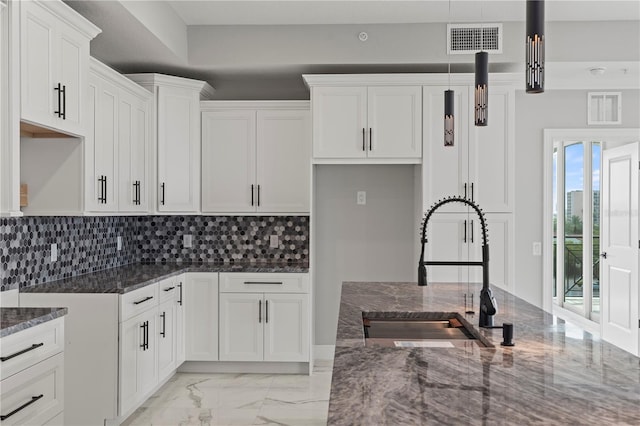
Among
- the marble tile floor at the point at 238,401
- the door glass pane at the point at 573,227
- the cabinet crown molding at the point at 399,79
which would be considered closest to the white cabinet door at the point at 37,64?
the marble tile floor at the point at 238,401

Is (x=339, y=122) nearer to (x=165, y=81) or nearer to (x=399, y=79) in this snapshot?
(x=399, y=79)

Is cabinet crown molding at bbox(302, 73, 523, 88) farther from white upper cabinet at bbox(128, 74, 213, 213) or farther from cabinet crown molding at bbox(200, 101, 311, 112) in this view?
white upper cabinet at bbox(128, 74, 213, 213)

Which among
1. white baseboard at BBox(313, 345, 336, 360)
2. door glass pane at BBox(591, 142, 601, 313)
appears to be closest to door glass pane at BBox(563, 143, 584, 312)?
door glass pane at BBox(591, 142, 601, 313)

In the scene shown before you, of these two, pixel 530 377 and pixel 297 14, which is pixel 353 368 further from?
pixel 297 14

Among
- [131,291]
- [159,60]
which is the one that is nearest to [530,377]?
[131,291]

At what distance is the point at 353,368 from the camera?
161 centimetres

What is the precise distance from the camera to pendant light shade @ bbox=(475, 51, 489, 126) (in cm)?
239

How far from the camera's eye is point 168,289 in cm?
420

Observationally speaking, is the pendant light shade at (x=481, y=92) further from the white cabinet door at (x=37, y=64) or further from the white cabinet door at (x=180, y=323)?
the white cabinet door at (x=180, y=323)

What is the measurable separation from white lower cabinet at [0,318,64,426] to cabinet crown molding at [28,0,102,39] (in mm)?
1539

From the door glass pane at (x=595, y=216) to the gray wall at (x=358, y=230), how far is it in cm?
263

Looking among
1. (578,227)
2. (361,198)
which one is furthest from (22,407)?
(578,227)

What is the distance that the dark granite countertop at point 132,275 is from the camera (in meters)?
3.35

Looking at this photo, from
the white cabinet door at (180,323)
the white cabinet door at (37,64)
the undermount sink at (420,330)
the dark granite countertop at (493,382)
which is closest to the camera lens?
the dark granite countertop at (493,382)
